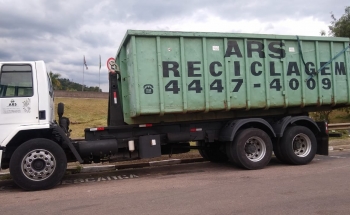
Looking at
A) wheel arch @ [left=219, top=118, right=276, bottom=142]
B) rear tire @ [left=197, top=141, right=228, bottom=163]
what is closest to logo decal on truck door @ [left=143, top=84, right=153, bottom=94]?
wheel arch @ [left=219, top=118, right=276, bottom=142]

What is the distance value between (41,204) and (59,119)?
241 centimetres

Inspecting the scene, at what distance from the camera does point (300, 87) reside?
8.58 m

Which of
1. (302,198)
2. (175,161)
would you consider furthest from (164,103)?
(302,198)

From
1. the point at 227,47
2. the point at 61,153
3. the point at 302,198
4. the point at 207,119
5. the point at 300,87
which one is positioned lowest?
the point at 302,198

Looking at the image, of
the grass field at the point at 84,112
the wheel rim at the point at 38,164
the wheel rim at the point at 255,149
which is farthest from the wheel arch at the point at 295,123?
the grass field at the point at 84,112

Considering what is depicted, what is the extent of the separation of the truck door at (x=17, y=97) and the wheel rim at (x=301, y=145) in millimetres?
5978

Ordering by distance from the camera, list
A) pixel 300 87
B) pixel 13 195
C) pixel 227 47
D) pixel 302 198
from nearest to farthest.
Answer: pixel 302 198 → pixel 13 195 → pixel 227 47 → pixel 300 87

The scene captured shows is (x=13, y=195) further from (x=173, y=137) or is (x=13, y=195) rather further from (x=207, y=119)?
(x=207, y=119)

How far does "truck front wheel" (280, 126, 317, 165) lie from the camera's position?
8.45 meters

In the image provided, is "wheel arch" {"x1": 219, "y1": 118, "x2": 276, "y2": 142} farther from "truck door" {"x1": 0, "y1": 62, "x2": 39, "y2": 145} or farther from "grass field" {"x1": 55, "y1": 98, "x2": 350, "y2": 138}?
"grass field" {"x1": 55, "y1": 98, "x2": 350, "y2": 138}

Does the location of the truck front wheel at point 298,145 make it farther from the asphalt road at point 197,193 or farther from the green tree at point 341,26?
the green tree at point 341,26

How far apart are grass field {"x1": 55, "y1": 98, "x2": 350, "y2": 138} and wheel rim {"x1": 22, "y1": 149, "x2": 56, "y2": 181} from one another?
503 inches

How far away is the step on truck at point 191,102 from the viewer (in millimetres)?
6629

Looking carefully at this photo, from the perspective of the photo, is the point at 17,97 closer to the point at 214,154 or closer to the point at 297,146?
the point at 214,154
